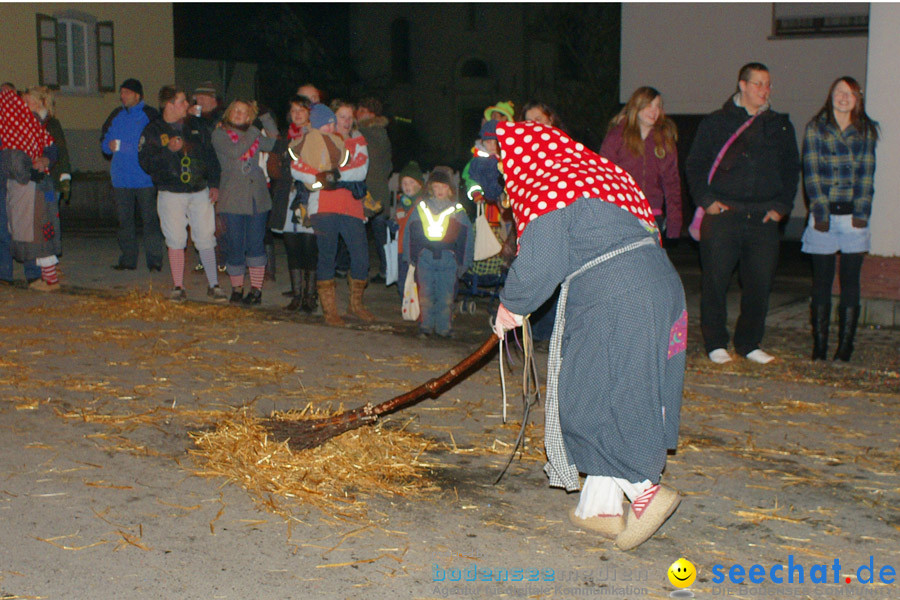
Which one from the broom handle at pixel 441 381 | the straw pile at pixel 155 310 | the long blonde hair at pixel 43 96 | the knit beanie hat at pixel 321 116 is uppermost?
the long blonde hair at pixel 43 96

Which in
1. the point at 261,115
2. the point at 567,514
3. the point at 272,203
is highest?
the point at 261,115

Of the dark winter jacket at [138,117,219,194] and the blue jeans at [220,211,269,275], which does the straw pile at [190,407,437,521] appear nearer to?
the blue jeans at [220,211,269,275]

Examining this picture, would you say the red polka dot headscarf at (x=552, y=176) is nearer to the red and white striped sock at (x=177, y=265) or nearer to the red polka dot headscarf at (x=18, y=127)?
the red and white striped sock at (x=177, y=265)

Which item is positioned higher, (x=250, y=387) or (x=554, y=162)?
(x=554, y=162)

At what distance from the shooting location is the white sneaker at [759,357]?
7.93 meters

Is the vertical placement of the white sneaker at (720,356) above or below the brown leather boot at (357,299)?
below

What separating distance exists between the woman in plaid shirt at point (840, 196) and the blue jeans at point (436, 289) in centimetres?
284

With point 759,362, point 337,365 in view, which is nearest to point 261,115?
point 337,365

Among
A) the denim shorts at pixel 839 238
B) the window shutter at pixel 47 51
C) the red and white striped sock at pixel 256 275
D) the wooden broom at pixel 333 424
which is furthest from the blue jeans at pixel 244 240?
the window shutter at pixel 47 51

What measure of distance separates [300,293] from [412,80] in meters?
32.7

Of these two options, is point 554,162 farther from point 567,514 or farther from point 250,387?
point 250,387

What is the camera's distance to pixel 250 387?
7.09 metres

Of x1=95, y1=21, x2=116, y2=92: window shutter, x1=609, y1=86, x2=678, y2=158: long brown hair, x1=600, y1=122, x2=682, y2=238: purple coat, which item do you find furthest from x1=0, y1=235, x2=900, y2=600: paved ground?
x1=95, y1=21, x2=116, y2=92: window shutter

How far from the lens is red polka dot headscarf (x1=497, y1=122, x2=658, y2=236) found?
4348 mm
